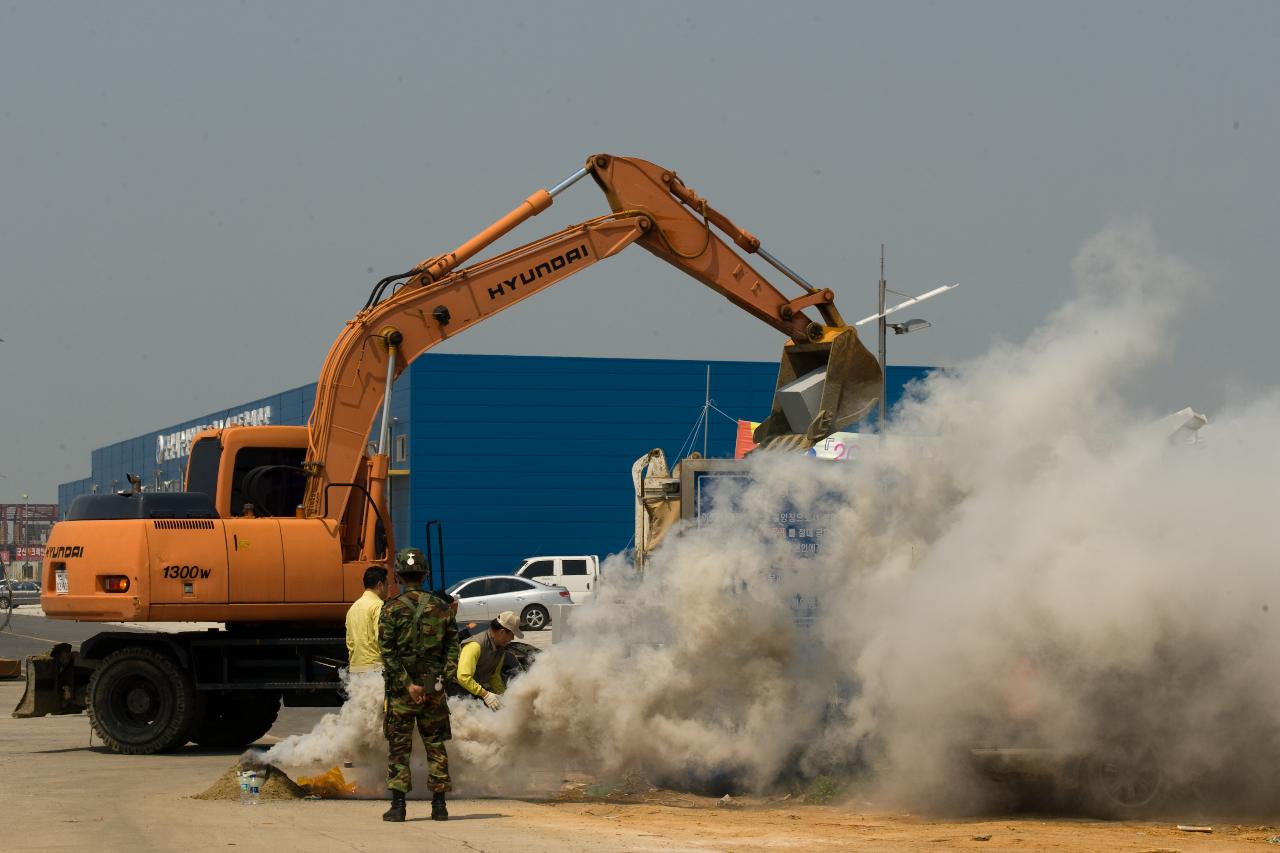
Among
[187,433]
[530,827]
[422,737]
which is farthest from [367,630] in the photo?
[187,433]

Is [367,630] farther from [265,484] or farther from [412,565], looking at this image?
[265,484]

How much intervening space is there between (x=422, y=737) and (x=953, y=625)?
4097 mm

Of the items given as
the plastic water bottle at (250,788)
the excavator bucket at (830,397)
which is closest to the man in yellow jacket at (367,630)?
the plastic water bottle at (250,788)

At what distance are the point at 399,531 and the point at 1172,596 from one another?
4369 cm

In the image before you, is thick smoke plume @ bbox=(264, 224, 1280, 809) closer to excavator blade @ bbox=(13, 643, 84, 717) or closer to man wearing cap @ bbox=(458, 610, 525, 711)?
man wearing cap @ bbox=(458, 610, 525, 711)

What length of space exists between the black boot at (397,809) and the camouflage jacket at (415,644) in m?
0.72

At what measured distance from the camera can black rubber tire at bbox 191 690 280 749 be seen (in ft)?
61.3

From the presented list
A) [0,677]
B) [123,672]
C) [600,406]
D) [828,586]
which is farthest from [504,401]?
[828,586]

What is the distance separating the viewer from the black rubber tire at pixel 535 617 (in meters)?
43.0

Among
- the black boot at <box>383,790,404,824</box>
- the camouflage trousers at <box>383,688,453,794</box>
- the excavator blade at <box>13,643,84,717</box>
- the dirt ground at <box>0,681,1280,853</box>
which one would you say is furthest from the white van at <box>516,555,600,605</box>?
the black boot at <box>383,790,404,824</box>

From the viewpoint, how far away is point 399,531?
54.7 m

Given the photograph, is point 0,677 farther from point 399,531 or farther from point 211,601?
point 399,531

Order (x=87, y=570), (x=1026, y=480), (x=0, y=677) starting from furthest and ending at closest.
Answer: (x=0, y=677) < (x=87, y=570) < (x=1026, y=480)

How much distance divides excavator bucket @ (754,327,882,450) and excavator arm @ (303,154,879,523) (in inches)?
0.6
